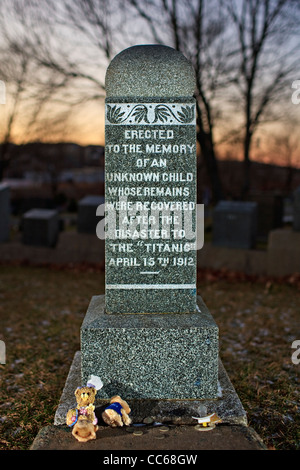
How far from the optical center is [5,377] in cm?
450

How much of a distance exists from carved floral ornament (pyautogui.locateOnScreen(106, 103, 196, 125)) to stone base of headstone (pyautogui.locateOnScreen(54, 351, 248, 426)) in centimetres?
212

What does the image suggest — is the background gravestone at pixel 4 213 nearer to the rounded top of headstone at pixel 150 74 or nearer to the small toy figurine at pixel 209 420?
the rounded top of headstone at pixel 150 74

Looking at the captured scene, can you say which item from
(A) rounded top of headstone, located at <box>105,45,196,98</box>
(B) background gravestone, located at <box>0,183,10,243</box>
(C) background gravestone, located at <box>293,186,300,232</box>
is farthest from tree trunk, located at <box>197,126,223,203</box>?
(A) rounded top of headstone, located at <box>105,45,196,98</box>

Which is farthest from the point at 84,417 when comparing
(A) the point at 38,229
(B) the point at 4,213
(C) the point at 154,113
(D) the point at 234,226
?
(B) the point at 4,213

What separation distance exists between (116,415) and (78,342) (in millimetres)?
2544

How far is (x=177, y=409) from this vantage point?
10.9 feet

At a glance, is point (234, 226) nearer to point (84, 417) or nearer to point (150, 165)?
point (150, 165)

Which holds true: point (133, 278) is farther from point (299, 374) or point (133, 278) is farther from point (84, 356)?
point (299, 374)

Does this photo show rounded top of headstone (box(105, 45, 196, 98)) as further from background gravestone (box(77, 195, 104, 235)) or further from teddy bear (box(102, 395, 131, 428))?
background gravestone (box(77, 195, 104, 235))

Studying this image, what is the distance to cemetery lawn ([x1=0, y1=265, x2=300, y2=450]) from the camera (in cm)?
356

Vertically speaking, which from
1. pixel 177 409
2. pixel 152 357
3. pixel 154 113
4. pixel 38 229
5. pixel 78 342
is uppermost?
pixel 154 113

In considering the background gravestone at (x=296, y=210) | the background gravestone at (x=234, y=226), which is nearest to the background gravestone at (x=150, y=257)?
the background gravestone at (x=296, y=210)
